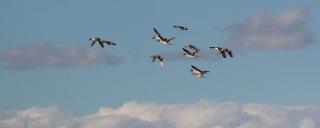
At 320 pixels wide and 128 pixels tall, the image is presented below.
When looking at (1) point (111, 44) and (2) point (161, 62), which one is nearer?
(1) point (111, 44)

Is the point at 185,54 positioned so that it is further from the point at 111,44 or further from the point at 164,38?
the point at 111,44

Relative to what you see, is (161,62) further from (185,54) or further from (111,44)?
(111,44)

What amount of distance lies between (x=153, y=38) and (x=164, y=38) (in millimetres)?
4468

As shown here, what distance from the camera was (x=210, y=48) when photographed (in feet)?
611

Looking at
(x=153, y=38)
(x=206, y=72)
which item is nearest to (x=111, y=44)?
(x=153, y=38)

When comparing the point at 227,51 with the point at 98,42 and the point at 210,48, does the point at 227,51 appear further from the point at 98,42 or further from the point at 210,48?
the point at 98,42

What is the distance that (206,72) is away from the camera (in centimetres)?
19025

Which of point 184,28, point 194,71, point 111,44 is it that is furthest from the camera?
point 194,71

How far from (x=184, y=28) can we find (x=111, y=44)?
898 inches

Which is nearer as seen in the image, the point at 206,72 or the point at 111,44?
the point at 111,44

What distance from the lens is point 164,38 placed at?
193 meters

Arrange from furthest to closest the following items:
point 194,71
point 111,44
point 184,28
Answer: point 194,71 < point 184,28 < point 111,44

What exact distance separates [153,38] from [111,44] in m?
19.3

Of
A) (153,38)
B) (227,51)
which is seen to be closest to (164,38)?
(153,38)
